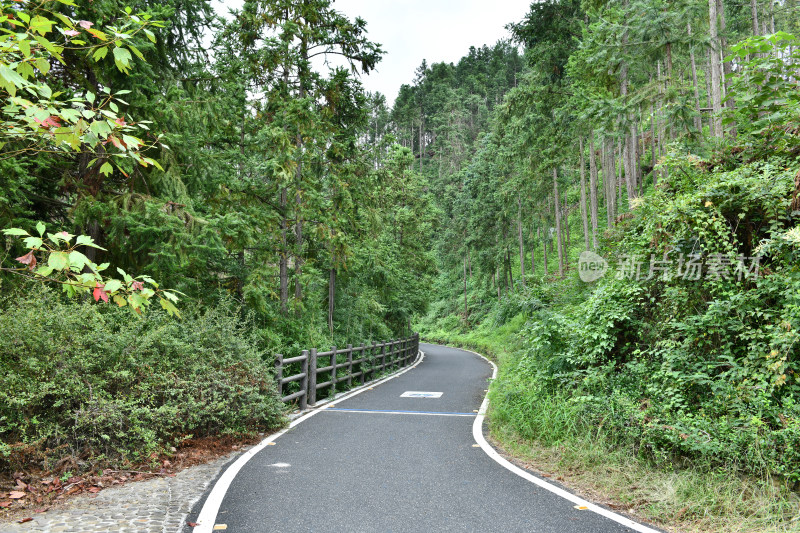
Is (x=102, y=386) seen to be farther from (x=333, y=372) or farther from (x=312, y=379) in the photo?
(x=333, y=372)

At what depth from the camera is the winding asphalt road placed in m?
4.04

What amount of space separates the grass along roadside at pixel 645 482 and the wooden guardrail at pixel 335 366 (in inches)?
160

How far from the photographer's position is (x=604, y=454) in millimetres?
5387

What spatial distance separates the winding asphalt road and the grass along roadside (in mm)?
460

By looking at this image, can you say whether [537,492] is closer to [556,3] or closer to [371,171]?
[371,171]

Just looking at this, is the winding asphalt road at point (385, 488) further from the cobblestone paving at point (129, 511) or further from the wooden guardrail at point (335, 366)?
the wooden guardrail at point (335, 366)

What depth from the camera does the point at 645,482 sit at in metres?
4.75

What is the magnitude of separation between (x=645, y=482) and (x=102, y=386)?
6016 millimetres

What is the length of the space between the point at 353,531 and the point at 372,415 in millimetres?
5222

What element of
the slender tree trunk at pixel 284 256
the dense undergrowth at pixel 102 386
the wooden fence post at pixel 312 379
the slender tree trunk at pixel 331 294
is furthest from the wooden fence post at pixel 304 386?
the slender tree trunk at pixel 331 294

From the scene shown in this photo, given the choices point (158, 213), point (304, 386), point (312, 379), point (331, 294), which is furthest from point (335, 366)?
point (158, 213)

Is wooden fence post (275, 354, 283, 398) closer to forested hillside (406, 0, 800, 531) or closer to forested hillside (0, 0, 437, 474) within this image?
forested hillside (0, 0, 437, 474)

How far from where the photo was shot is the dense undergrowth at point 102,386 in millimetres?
4785

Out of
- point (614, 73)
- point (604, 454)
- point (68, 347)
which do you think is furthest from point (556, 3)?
point (68, 347)
